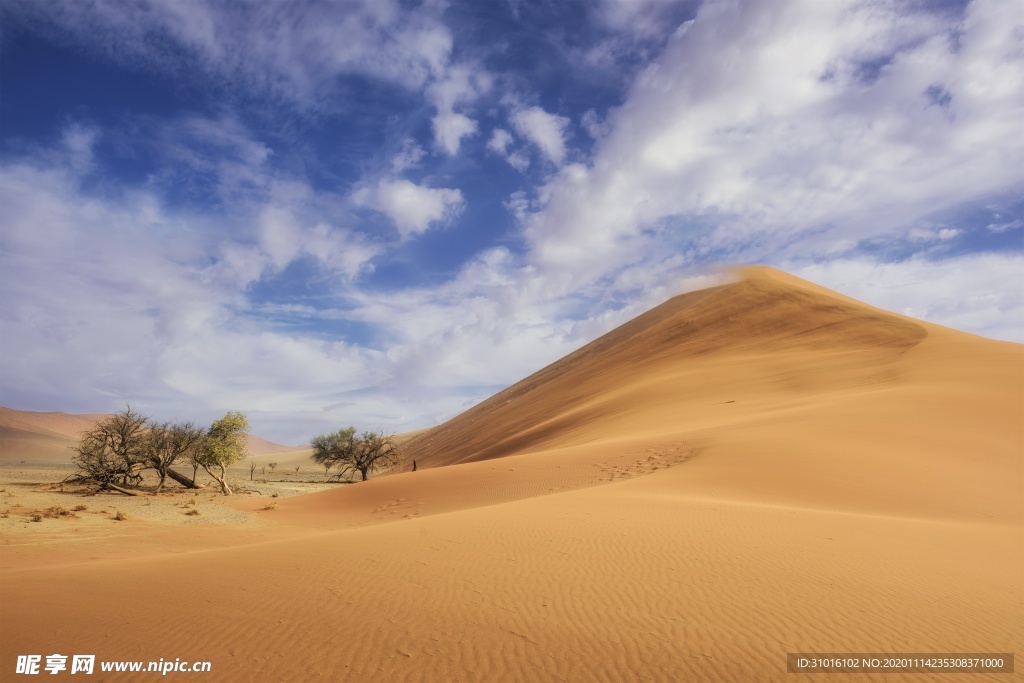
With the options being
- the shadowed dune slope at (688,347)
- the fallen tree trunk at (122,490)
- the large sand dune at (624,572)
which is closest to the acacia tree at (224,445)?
the fallen tree trunk at (122,490)

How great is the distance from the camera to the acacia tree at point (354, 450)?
38.3 m

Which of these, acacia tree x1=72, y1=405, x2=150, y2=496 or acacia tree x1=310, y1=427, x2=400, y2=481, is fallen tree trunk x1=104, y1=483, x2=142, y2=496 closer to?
acacia tree x1=72, y1=405, x2=150, y2=496

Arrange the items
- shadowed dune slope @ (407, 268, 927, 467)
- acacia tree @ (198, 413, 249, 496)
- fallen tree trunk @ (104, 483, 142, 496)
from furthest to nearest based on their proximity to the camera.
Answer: shadowed dune slope @ (407, 268, 927, 467)
acacia tree @ (198, 413, 249, 496)
fallen tree trunk @ (104, 483, 142, 496)

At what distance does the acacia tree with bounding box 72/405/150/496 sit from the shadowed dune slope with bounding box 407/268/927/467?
16.4m

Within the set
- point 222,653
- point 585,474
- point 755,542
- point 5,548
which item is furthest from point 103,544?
point 755,542

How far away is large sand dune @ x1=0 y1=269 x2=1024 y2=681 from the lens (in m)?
4.82

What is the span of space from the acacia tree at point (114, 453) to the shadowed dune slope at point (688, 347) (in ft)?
53.7

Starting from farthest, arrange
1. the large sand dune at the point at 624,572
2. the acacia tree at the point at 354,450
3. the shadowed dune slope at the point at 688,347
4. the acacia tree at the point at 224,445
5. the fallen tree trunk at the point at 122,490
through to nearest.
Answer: the acacia tree at the point at 354,450 < the shadowed dune slope at the point at 688,347 < the acacia tree at the point at 224,445 < the fallen tree trunk at the point at 122,490 < the large sand dune at the point at 624,572

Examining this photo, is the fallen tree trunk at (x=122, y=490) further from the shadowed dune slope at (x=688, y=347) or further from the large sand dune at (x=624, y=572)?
the shadowed dune slope at (x=688, y=347)

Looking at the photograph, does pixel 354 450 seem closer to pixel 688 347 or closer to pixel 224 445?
pixel 224 445

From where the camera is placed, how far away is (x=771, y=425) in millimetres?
17531

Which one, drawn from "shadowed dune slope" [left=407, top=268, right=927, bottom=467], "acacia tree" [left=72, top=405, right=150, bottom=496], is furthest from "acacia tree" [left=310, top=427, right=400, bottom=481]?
"acacia tree" [left=72, top=405, right=150, bottom=496]

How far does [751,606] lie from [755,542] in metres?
2.27

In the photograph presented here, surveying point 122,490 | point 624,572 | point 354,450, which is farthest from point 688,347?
point 624,572
